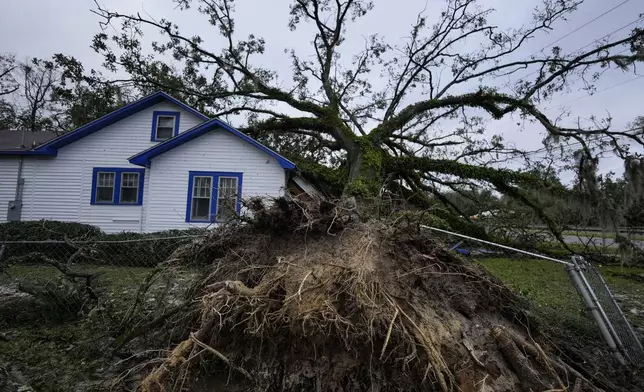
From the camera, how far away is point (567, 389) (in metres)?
2.49

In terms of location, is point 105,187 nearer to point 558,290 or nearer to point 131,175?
point 131,175

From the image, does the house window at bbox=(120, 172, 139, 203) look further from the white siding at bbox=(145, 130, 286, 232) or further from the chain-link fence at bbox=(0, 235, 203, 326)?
the chain-link fence at bbox=(0, 235, 203, 326)

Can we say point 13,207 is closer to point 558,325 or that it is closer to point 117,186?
point 117,186

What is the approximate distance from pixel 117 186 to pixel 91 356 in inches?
397

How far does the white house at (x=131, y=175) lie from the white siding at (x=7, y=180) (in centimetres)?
4

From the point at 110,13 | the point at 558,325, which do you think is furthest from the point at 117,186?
the point at 558,325

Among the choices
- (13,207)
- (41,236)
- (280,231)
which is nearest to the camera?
(280,231)

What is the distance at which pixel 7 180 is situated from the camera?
40.2 feet

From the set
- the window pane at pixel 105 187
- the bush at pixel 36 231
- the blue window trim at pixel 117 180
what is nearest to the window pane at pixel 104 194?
the window pane at pixel 105 187

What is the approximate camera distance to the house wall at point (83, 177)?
39.5 ft

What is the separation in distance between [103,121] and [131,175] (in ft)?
7.28

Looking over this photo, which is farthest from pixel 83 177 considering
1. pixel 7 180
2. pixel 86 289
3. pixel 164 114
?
pixel 86 289

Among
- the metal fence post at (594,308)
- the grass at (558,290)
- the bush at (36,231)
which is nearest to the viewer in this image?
the metal fence post at (594,308)

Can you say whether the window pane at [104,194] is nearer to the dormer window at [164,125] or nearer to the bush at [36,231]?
the bush at [36,231]
